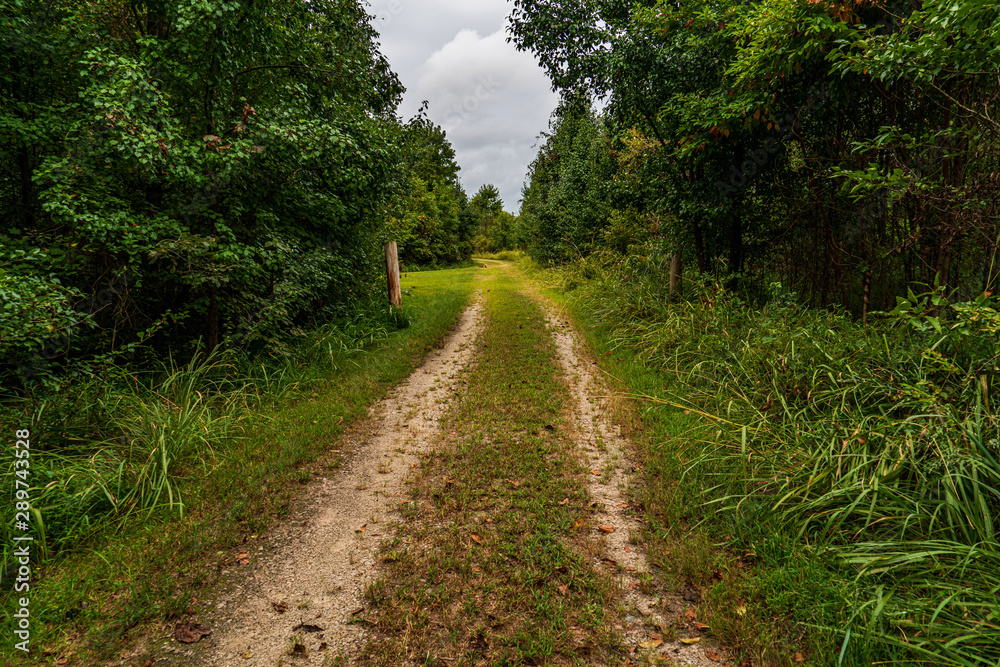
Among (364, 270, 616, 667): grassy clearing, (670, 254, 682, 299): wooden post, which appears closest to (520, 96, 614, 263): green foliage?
(670, 254, 682, 299): wooden post

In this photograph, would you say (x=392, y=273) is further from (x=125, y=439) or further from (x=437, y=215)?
(x=437, y=215)

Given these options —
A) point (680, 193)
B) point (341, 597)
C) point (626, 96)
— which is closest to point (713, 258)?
point (680, 193)

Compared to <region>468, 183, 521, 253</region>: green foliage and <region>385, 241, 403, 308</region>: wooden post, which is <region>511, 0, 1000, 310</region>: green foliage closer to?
<region>385, 241, 403, 308</region>: wooden post

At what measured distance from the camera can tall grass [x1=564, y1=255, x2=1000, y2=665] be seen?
202cm

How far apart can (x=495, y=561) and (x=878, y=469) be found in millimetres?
2729

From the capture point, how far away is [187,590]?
8.23 ft

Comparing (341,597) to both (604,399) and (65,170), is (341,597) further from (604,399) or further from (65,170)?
(65,170)

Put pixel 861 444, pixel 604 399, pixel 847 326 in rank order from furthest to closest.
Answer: pixel 604 399 → pixel 847 326 → pixel 861 444

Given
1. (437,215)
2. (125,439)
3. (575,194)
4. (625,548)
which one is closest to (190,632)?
(125,439)

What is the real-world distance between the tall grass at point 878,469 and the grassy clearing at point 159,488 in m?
3.71

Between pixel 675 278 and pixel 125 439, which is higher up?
pixel 675 278

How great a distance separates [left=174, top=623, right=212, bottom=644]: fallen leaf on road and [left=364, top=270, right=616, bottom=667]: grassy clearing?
901 mm

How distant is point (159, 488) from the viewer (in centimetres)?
327

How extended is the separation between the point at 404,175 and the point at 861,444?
8.32m
